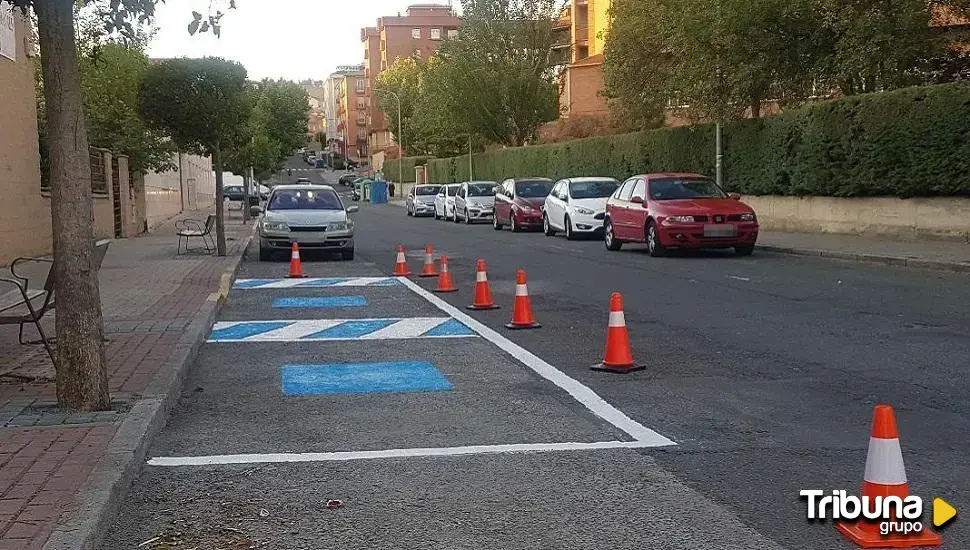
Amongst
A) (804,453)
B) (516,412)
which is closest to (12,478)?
(516,412)

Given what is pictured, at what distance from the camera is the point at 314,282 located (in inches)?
634

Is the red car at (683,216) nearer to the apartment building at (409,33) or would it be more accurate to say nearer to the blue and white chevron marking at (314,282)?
the blue and white chevron marking at (314,282)

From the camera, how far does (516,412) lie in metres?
6.79

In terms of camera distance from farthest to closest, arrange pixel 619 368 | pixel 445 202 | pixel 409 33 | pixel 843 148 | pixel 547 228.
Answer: pixel 409 33 < pixel 445 202 < pixel 547 228 < pixel 843 148 < pixel 619 368

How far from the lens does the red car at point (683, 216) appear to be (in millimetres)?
18781

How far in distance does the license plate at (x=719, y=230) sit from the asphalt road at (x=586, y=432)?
6.51 meters

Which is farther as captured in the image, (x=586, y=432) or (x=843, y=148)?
(x=843, y=148)

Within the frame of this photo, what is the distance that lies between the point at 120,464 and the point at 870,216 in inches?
750

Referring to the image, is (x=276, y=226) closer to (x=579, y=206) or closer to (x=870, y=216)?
(x=579, y=206)

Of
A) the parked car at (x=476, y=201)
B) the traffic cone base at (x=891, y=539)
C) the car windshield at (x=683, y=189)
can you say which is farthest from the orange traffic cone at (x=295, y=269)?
the parked car at (x=476, y=201)

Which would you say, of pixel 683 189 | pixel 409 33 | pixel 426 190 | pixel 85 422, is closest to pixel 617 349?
pixel 85 422

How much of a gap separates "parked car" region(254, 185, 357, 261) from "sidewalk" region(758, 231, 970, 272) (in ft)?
26.8

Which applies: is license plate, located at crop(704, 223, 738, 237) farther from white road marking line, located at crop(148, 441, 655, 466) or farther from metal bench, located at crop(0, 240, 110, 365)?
white road marking line, located at crop(148, 441, 655, 466)

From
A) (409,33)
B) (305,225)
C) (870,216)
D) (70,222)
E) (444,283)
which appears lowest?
(444,283)
